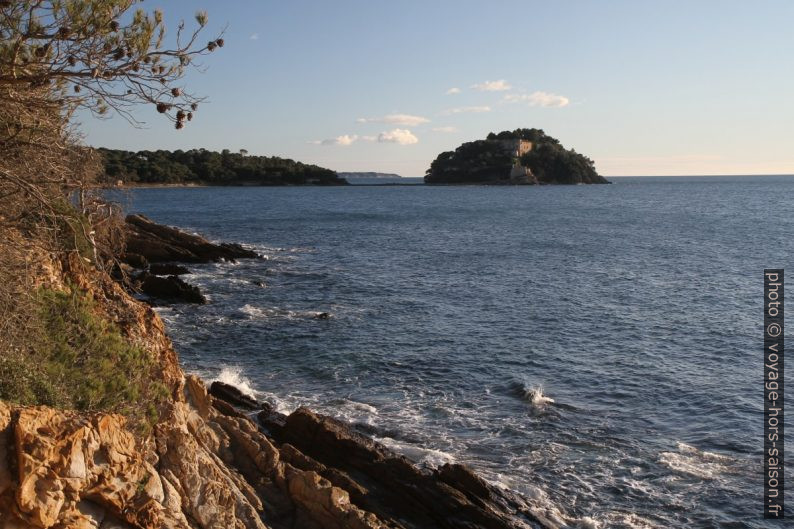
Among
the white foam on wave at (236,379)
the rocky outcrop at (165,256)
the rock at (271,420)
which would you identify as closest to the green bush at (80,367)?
the rock at (271,420)

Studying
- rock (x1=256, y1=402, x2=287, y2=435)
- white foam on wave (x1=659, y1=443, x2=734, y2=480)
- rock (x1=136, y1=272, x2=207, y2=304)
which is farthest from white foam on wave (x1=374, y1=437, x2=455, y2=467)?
rock (x1=136, y1=272, x2=207, y2=304)

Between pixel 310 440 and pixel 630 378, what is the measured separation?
12.6 metres

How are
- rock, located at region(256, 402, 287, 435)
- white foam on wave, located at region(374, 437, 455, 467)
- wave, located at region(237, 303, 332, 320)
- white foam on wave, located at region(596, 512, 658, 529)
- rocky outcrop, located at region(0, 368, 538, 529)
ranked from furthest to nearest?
wave, located at region(237, 303, 332, 320)
rock, located at region(256, 402, 287, 435)
white foam on wave, located at region(374, 437, 455, 467)
white foam on wave, located at region(596, 512, 658, 529)
rocky outcrop, located at region(0, 368, 538, 529)

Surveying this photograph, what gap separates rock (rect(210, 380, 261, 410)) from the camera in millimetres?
19141

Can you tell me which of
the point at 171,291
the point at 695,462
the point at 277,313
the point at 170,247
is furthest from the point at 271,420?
the point at 170,247

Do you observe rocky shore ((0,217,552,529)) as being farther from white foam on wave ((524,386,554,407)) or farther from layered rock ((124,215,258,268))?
layered rock ((124,215,258,268))

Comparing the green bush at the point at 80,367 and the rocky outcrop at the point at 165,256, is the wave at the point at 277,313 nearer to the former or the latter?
the rocky outcrop at the point at 165,256

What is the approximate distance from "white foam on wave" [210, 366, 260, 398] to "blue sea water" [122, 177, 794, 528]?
10cm

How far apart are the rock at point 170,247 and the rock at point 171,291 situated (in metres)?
8.99

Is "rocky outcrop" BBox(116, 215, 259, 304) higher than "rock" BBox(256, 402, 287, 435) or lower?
higher

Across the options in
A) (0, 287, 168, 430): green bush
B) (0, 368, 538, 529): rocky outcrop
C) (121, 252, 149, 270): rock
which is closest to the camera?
(0, 368, 538, 529): rocky outcrop

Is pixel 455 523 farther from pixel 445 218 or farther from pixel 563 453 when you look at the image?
pixel 445 218

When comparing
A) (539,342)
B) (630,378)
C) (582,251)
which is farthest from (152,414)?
(582,251)

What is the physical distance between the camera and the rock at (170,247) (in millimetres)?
Answer: 44750
